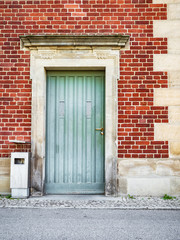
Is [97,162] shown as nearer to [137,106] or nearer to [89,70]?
[137,106]

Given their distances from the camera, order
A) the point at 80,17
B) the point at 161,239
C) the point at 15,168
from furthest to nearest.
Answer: the point at 80,17
the point at 15,168
the point at 161,239

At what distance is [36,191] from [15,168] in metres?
0.63

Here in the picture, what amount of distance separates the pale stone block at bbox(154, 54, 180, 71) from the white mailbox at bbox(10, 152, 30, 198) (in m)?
3.11

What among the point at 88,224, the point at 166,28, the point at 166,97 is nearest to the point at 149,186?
the point at 166,97

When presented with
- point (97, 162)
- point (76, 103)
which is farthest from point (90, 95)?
point (97, 162)

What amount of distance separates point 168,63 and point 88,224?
11.4 feet

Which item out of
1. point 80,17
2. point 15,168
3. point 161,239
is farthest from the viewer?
point 80,17

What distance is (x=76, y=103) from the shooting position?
223 inches

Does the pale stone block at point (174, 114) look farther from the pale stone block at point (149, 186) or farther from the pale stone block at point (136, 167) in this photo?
the pale stone block at point (149, 186)

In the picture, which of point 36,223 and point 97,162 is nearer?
point 36,223

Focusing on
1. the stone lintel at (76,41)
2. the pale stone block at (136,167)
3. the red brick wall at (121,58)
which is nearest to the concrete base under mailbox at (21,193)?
the red brick wall at (121,58)

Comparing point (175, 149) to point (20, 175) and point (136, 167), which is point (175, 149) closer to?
point (136, 167)

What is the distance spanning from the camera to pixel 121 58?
548 cm

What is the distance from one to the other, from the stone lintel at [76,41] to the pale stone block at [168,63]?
78 centimetres
